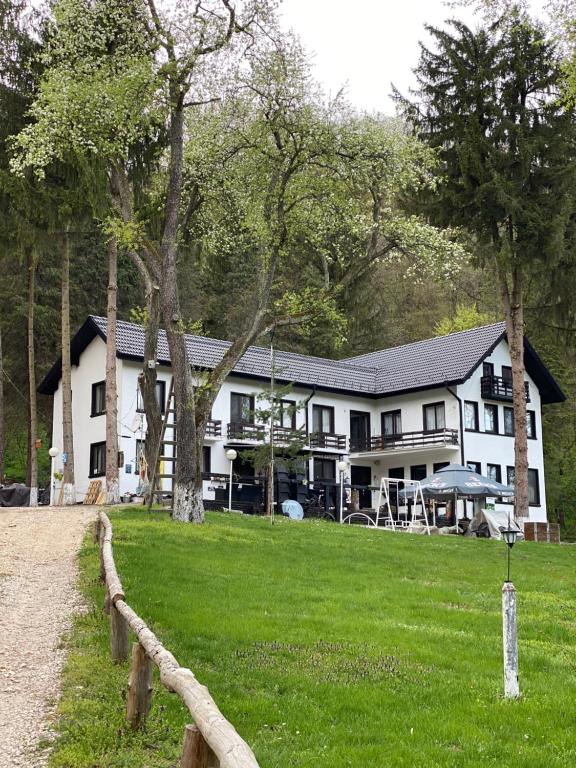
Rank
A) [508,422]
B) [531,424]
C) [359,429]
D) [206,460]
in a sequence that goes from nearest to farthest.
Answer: [206,460] < [508,422] < [531,424] < [359,429]

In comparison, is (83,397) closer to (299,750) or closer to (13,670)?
(13,670)

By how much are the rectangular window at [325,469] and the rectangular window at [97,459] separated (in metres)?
9.13

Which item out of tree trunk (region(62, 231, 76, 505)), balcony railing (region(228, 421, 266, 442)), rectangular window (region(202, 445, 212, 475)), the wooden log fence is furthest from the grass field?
balcony railing (region(228, 421, 266, 442))

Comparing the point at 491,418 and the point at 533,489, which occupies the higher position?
the point at 491,418

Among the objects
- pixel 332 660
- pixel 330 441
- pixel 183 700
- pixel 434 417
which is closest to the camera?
pixel 183 700

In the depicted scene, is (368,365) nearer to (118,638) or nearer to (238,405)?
(238,405)

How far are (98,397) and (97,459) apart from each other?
8.16 ft


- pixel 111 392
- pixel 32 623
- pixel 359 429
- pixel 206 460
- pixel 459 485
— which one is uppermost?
pixel 111 392

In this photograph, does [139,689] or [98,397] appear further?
[98,397]

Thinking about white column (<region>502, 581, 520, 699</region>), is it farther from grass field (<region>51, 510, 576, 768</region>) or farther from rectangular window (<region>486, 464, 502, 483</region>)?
rectangular window (<region>486, 464, 502, 483</region>)

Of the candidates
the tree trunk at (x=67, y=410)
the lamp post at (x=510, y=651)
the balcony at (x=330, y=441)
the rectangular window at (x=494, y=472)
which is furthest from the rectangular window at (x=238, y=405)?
the lamp post at (x=510, y=651)

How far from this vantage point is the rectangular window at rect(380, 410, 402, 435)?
4090cm

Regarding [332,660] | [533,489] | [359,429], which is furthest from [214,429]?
[332,660]

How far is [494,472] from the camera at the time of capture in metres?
39.6
